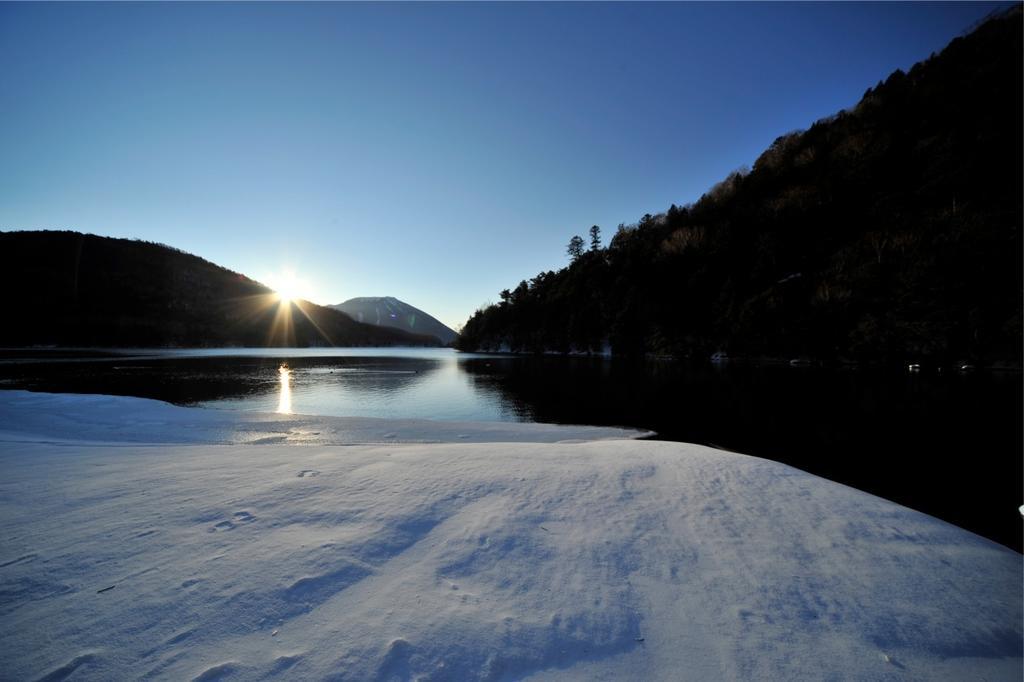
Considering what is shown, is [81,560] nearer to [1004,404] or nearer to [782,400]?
[782,400]

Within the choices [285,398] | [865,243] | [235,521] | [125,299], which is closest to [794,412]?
[235,521]

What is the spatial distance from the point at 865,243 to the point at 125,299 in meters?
196

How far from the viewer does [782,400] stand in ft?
72.5

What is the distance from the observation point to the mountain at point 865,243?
43.5 metres

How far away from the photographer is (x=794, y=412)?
60.5ft

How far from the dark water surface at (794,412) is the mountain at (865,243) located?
2098cm

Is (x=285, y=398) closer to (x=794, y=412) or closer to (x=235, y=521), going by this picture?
(x=235, y=521)

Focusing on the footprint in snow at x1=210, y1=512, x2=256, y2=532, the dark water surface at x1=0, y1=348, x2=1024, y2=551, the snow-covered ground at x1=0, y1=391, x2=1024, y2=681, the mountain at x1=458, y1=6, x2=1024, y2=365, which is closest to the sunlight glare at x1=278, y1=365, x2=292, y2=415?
the dark water surface at x1=0, y1=348, x2=1024, y2=551

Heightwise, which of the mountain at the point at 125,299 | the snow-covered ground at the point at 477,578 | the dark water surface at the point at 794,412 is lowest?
the dark water surface at the point at 794,412

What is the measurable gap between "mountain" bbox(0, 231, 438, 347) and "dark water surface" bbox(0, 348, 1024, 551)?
114 metres

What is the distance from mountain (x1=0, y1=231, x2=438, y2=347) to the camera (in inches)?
4203

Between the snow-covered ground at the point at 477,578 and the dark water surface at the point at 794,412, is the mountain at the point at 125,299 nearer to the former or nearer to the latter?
the dark water surface at the point at 794,412

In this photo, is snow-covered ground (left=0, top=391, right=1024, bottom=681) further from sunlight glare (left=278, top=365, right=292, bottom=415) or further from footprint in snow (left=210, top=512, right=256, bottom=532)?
sunlight glare (left=278, top=365, right=292, bottom=415)

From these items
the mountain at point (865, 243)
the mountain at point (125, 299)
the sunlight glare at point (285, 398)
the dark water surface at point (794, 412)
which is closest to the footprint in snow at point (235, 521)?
the dark water surface at point (794, 412)
